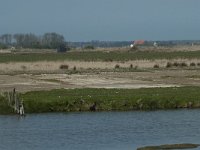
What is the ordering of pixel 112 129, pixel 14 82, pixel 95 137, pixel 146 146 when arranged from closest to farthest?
pixel 146 146 → pixel 95 137 → pixel 112 129 → pixel 14 82

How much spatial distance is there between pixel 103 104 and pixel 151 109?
106 inches

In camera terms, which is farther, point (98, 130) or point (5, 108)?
point (5, 108)

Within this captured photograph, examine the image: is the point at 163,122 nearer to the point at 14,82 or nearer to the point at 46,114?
the point at 46,114

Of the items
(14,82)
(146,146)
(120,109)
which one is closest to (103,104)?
(120,109)

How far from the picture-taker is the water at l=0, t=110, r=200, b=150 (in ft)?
92.9

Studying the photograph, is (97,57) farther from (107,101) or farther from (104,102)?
(104,102)

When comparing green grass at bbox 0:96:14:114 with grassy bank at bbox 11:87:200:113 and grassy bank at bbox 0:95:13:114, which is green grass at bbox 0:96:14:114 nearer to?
grassy bank at bbox 0:95:13:114

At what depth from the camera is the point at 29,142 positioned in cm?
2892

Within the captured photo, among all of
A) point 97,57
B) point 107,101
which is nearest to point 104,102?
point 107,101

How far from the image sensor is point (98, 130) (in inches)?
1264

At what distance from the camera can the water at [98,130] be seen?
28.3 m

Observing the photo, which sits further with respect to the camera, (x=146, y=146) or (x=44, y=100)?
(x=44, y=100)

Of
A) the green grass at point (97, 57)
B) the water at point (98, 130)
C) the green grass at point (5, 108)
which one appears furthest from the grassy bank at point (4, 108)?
the green grass at point (97, 57)

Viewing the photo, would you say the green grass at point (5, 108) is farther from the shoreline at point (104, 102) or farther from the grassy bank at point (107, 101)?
the grassy bank at point (107, 101)
